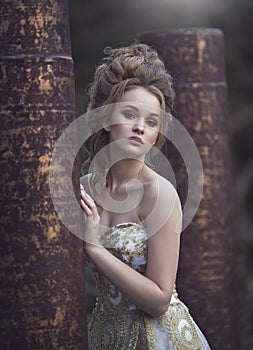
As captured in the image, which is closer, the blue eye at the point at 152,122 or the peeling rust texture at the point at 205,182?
the blue eye at the point at 152,122

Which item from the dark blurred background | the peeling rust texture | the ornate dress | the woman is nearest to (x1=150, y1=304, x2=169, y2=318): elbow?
the woman

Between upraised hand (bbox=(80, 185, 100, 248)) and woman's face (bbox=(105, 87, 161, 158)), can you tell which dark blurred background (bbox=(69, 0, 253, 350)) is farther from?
upraised hand (bbox=(80, 185, 100, 248))

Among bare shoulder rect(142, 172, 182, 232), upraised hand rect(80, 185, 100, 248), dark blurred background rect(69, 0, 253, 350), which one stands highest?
upraised hand rect(80, 185, 100, 248)

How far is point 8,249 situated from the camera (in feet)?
9.09

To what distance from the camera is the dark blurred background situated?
9.41 metres

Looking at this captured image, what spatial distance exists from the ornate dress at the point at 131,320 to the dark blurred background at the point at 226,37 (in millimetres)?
5469

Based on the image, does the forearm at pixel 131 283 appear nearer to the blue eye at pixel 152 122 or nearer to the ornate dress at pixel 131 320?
the ornate dress at pixel 131 320

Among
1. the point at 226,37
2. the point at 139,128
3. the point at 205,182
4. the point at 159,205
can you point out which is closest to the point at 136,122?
the point at 139,128

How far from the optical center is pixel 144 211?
3.54 metres

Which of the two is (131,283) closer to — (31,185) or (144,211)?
(144,211)

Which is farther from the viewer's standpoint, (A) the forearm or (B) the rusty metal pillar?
(A) the forearm

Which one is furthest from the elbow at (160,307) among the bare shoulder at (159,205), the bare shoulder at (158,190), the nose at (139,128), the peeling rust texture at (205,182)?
the peeling rust texture at (205,182)

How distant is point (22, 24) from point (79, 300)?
83 cm

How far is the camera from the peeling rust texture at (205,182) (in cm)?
477
